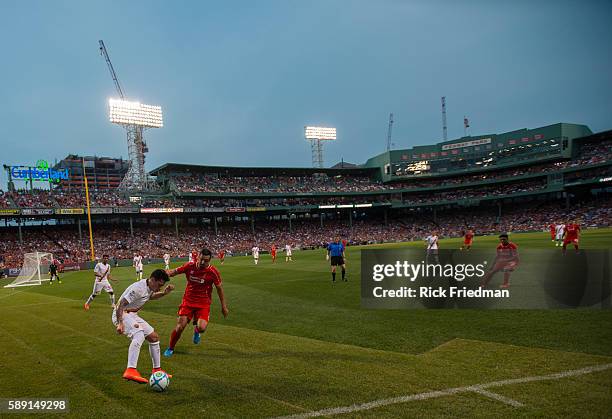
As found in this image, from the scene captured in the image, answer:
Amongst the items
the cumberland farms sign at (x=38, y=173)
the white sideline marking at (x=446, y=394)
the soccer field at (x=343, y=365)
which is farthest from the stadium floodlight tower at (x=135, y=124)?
the white sideline marking at (x=446, y=394)

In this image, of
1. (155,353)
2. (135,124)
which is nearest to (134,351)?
(155,353)

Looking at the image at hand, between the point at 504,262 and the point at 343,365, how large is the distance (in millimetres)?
7622

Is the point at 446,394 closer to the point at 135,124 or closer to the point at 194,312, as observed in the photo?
the point at 194,312

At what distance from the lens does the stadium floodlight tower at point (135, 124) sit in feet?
201

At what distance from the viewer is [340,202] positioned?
74875 millimetres

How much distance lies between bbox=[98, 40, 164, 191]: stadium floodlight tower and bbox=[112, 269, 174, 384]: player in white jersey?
61.2m

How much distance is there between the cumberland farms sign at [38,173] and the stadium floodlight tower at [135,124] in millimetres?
10776

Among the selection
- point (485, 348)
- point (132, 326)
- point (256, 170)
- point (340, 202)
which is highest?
point (256, 170)

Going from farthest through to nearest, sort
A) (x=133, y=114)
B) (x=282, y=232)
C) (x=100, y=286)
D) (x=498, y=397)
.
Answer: (x=282, y=232), (x=133, y=114), (x=100, y=286), (x=498, y=397)

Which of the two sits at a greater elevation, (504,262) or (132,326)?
(132,326)

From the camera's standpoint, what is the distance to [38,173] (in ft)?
170

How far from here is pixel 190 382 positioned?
6293mm

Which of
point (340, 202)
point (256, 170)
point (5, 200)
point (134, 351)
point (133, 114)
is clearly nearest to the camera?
point (134, 351)

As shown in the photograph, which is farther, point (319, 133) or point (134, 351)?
point (319, 133)
